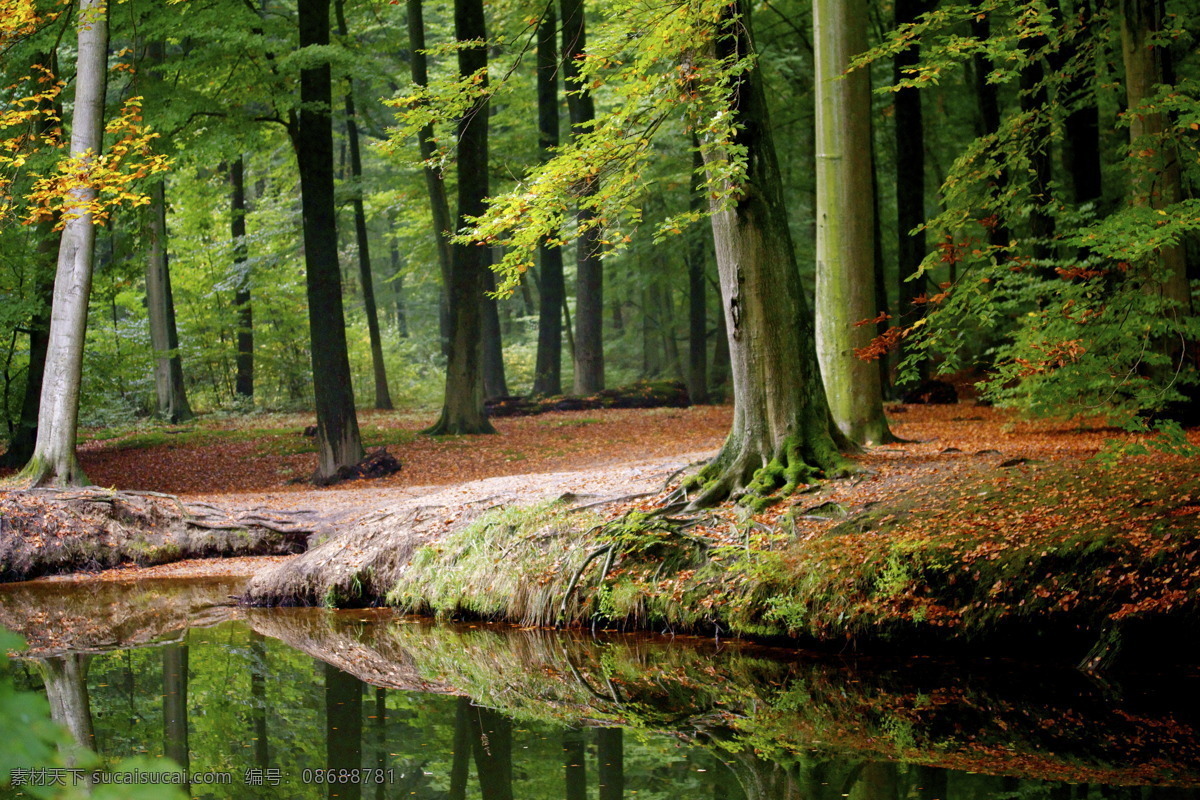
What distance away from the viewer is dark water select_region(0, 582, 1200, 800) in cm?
433

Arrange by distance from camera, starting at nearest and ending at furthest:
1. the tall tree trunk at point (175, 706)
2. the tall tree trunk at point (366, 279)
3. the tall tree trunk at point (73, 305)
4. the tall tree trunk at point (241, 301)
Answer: the tall tree trunk at point (175, 706) → the tall tree trunk at point (73, 305) → the tall tree trunk at point (366, 279) → the tall tree trunk at point (241, 301)

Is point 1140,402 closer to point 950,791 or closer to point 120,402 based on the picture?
point 950,791

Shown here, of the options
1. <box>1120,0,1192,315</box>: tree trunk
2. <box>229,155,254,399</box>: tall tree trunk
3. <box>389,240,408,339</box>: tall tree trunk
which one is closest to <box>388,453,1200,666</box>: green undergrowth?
<box>1120,0,1192,315</box>: tree trunk

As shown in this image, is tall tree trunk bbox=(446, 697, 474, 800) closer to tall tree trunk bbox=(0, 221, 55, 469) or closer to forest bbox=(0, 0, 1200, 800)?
forest bbox=(0, 0, 1200, 800)

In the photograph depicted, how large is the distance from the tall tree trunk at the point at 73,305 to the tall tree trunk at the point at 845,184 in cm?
828

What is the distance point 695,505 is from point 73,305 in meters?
7.98

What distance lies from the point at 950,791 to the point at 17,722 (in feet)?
12.2

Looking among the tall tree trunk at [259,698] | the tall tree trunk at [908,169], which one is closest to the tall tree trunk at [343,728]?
the tall tree trunk at [259,698]

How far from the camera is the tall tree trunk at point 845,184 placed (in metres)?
9.48

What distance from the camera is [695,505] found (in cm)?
818

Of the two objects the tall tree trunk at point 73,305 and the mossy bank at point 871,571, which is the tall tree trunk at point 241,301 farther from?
the mossy bank at point 871,571

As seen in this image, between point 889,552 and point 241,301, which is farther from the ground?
point 241,301

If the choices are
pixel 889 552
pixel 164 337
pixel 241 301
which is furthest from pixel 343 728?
pixel 241 301

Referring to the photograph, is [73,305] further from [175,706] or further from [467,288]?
[175,706]
